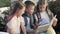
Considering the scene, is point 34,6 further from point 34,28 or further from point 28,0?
point 34,28

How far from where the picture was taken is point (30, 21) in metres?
2.53

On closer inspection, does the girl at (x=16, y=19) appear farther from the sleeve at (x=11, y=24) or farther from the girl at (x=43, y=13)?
the girl at (x=43, y=13)

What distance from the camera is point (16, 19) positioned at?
95.2 inches

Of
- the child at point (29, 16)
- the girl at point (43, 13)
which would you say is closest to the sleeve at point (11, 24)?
the child at point (29, 16)

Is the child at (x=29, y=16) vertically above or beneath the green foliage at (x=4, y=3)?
beneath

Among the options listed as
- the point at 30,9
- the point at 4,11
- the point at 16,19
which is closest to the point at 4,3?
the point at 4,11

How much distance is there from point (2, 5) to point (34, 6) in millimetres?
397

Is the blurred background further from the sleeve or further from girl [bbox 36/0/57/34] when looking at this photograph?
girl [bbox 36/0/57/34]

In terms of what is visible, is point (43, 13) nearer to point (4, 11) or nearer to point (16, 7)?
point (16, 7)

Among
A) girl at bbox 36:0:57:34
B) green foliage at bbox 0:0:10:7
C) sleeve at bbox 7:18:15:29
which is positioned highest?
green foliage at bbox 0:0:10:7

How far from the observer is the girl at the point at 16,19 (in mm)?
2379

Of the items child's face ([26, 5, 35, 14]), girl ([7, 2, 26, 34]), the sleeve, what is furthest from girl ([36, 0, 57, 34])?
the sleeve

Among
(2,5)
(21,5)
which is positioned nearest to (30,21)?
(21,5)

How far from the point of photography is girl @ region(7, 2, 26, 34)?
2379 millimetres
